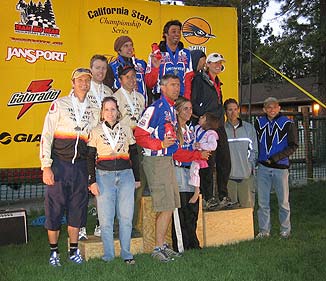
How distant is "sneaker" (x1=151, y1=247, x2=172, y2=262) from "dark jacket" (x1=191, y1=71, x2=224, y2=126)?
1.77 metres

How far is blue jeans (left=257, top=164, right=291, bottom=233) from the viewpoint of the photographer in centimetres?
680

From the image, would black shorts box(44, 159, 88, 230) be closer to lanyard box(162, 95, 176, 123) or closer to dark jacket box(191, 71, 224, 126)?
lanyard box(162, 95, 176, 123)

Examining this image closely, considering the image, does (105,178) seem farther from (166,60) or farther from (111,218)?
(166,60)

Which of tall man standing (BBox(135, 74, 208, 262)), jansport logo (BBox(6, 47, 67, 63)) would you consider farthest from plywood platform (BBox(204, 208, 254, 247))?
jansport logo (BBox(6, 47, 67, 63))

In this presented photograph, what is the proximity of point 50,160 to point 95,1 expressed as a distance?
4429 mm

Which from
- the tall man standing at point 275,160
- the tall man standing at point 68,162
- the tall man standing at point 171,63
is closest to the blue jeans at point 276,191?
the tall man standing at point 275,160

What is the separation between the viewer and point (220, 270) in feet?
16.5

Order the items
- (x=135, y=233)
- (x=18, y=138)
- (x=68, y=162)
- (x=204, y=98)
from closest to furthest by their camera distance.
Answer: (x=68, y=162)
(x=135, y=233)
(x=204, y=98)
(x=18, y=138)

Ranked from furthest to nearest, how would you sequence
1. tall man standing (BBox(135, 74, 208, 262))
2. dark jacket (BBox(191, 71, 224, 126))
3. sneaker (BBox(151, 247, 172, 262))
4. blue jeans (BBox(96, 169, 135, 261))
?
dark jacket (BBox(191, 71, 224, 126)), tall man standing (BBox(135, 74, 208, 262)), sneaker (BBox(151, 247, 172, 262)), blue jeans (BBox(96, 169, 135, 261))

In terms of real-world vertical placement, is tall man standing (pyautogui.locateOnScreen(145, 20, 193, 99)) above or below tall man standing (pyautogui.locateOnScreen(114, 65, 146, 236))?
above

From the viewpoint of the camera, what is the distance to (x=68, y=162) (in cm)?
507

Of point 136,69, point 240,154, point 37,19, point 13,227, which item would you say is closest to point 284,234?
point 240,154

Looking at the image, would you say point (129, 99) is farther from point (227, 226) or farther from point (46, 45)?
point (46, 45)

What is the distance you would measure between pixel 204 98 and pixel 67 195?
7.42ft
